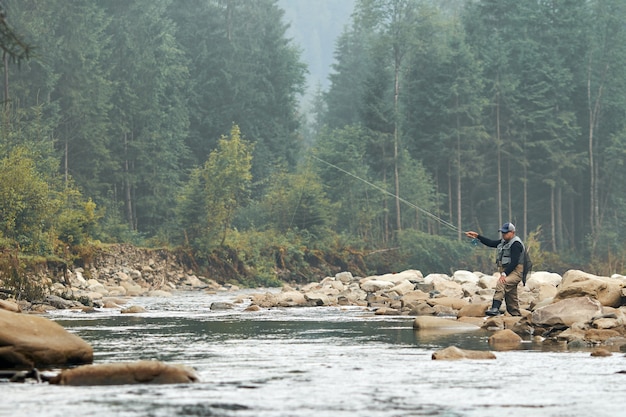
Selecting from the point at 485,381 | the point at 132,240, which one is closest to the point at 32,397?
the point at 485,381

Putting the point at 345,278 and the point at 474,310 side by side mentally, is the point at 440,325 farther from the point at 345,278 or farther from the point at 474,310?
the point at 345,278

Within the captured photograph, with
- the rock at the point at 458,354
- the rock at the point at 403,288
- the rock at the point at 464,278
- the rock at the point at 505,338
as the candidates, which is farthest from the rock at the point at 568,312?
the rock at the point at 464,278

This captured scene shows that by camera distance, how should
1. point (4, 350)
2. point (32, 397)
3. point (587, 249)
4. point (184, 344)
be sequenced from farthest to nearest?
point (587, 249) → point (184, 344) → point (4, 350) → point (32, 397)

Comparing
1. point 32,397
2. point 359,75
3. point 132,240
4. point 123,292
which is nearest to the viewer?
point 32,397

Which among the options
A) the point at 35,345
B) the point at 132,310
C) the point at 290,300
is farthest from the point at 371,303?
the point at 35,345

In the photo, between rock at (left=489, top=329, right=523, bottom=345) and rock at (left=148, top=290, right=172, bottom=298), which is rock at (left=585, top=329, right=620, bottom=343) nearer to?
rock at (left=489, top=329, right=523, bottom=345)

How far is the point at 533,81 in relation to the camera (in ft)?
190

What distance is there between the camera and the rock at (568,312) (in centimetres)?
1725

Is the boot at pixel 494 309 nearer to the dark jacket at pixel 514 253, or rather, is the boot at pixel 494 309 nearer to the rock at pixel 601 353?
the dark jacket at pixel 514 253

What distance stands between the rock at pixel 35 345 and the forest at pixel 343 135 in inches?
1048

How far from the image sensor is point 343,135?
52.4m

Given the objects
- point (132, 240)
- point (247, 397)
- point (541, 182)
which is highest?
point (541, 182)

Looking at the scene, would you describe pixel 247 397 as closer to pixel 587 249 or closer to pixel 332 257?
pixel 332 257

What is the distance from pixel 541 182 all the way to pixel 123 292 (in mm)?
30822
